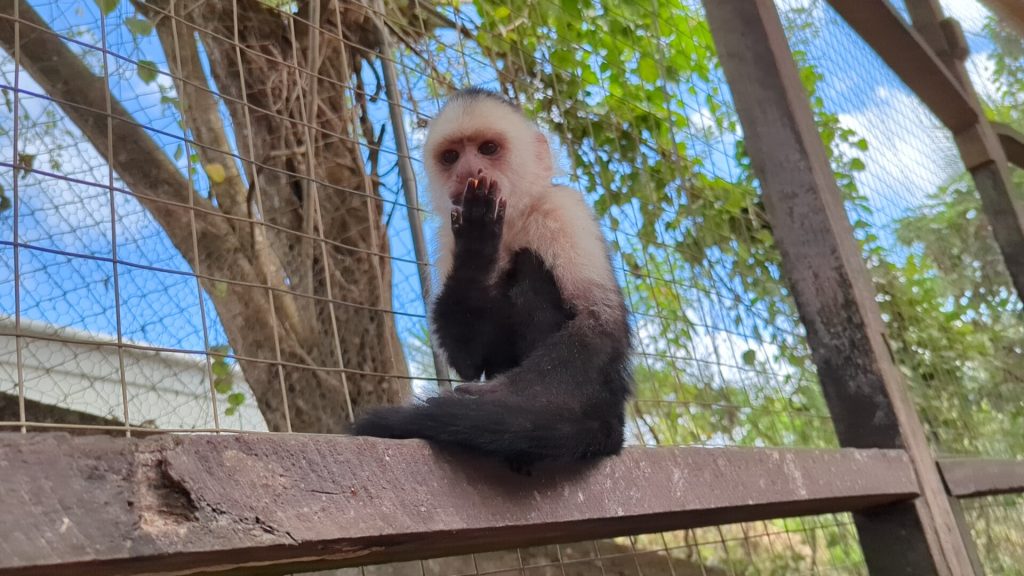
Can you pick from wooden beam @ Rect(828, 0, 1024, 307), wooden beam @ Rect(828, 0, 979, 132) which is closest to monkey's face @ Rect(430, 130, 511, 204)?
wooden beam @ Rect(828, 0, 979, 132)

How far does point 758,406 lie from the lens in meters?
3.59

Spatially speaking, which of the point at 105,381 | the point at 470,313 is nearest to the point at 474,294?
the point at 470,313

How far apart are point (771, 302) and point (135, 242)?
103 inches

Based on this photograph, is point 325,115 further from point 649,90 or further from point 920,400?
point 920,400

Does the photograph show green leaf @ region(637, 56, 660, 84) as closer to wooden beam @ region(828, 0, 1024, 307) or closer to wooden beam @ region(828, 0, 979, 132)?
wooden beam @ region(828, 0, 979, 132)

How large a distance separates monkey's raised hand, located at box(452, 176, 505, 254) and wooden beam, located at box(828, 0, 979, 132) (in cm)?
212

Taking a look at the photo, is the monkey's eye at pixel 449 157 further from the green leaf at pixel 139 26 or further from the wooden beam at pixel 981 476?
the wooden beam at pixel 981 476

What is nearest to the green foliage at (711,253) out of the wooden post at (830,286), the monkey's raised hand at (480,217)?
the wooden post at (830,286)

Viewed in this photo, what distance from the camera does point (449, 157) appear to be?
2.45 metres

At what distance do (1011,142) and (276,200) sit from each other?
12.7 ft

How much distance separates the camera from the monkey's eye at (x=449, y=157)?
2.44 m

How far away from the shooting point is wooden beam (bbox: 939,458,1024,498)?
2.54m

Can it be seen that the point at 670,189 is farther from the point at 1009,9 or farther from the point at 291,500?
the point at 291,500

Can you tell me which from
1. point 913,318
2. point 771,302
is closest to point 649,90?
point 771,302
